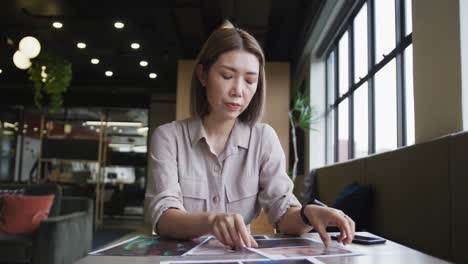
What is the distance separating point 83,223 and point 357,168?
2.78m

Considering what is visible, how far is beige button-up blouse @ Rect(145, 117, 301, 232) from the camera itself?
129cm

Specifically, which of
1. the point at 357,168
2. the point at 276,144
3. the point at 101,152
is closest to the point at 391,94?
the point at 357,168

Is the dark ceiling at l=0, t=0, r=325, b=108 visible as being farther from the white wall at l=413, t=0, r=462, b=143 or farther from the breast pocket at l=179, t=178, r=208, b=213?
the breast pocket at l=179, t=178, r=208, b=213

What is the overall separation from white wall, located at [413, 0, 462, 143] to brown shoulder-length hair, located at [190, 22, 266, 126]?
1.40 meters

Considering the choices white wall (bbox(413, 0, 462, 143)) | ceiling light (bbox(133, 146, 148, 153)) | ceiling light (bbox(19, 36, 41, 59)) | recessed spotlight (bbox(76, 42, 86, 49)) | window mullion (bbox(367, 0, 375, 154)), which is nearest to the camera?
white wall (bbox(413, 0, 462, 143))

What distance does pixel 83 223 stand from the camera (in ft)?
15.0

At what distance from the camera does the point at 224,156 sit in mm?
1333

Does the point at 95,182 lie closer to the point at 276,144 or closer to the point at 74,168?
the point at 74,168

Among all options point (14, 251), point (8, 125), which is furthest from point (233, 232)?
point (8, 125)

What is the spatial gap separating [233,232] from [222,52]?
0.53 metres

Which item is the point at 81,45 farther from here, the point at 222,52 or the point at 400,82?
the point at 222,52

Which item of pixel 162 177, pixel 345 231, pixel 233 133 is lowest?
pixel 345 231

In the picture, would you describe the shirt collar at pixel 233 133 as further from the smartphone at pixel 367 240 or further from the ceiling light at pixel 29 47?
the ceiling light at pixel 29 47

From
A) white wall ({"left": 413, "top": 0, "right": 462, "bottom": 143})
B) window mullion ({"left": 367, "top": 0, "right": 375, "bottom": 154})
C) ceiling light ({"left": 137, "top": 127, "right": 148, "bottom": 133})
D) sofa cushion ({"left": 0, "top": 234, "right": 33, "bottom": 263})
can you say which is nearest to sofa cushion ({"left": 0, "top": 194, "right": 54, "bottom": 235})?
sofa cushion ({"left": 0, "top": 234, "right": 33, "bottom": 263})
